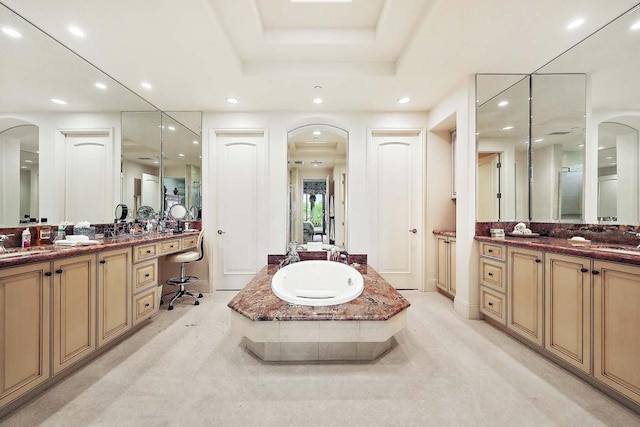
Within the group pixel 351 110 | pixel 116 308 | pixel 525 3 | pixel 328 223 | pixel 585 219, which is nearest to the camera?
pixel 525 3

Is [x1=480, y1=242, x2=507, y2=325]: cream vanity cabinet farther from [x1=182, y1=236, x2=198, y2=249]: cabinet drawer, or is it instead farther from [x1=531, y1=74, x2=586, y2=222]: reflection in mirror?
[x1=182, y1=236, x2=198, y2=249]: cabinet drawer

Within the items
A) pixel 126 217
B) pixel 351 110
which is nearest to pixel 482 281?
pixel 351 110

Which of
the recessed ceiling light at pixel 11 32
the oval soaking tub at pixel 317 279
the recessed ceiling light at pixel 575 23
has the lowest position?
the oval soaking tub at pixel 317 279

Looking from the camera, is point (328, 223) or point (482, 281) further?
point (328, 223)

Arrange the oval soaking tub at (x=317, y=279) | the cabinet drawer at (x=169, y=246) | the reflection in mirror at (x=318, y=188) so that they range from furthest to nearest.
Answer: the reflection in mirror at (x=318, y=188) → the cabinet drawer at (x=169, y=246) → the oval soaking tub at (x=317, y=279)

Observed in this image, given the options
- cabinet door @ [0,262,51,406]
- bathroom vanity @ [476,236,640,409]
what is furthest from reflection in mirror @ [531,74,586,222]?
cabinet door @ [0,262,51,406]

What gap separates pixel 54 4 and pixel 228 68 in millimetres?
1211

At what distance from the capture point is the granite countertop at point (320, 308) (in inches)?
66.7

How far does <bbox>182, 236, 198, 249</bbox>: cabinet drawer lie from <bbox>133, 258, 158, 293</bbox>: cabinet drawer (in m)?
0.52

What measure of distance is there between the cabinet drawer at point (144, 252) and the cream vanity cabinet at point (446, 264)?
11.3 ft

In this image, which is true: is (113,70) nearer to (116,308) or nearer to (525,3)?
(116,308)

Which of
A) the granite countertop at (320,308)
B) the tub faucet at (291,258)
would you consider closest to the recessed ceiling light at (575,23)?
the granite countertop at (320,308)

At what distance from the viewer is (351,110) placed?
3.51 meters

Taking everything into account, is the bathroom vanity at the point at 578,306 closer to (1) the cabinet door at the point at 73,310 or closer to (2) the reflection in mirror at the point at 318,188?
(2) the reflection in mirror at the point at 318,188
